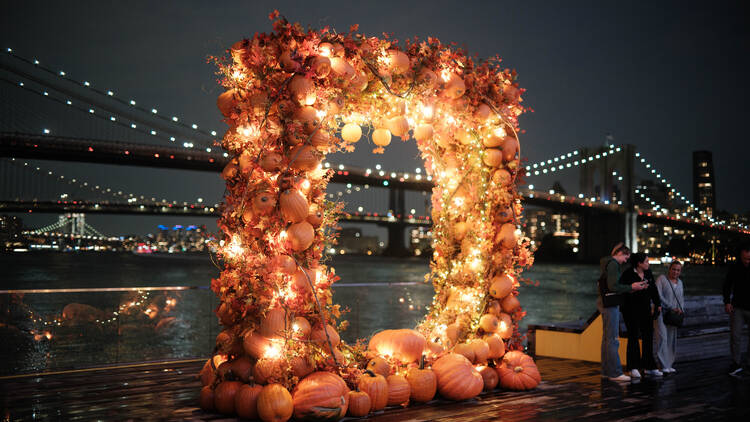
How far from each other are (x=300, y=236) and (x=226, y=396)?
112cm

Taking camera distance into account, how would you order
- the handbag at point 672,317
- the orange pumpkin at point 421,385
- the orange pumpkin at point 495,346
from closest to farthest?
the orange pumpkin at point 421,385, the orange pumpkin at point 495,346, the handbag at point 672,317

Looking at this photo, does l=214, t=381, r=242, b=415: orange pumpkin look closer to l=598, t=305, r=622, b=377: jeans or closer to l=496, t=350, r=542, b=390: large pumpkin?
l=496, t=350, r=542, b=390: large pumpkin

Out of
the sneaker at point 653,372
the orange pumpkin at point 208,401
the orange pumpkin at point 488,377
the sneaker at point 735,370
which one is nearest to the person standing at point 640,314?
the sneaker at point 653,372

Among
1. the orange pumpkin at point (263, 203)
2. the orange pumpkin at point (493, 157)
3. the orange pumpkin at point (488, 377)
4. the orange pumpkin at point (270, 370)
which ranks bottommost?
the orange pumpkin at point (488, 377)

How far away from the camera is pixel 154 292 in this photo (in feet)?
22.6

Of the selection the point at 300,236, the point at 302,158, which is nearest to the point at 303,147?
the point at 302,158

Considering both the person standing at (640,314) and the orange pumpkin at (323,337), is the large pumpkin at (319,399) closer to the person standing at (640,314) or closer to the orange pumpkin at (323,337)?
the orange pumpkin at (323,337)

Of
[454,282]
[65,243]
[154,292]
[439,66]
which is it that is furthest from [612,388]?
[65,243]

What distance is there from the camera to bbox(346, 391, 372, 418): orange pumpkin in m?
4.13

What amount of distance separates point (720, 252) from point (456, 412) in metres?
72.1

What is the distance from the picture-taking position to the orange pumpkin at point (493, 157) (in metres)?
5.40

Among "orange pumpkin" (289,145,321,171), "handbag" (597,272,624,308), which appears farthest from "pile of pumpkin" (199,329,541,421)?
"orange pumpkin" (289,145,321,171)

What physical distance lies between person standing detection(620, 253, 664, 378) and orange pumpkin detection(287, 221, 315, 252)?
3.05 metres

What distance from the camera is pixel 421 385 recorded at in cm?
459
